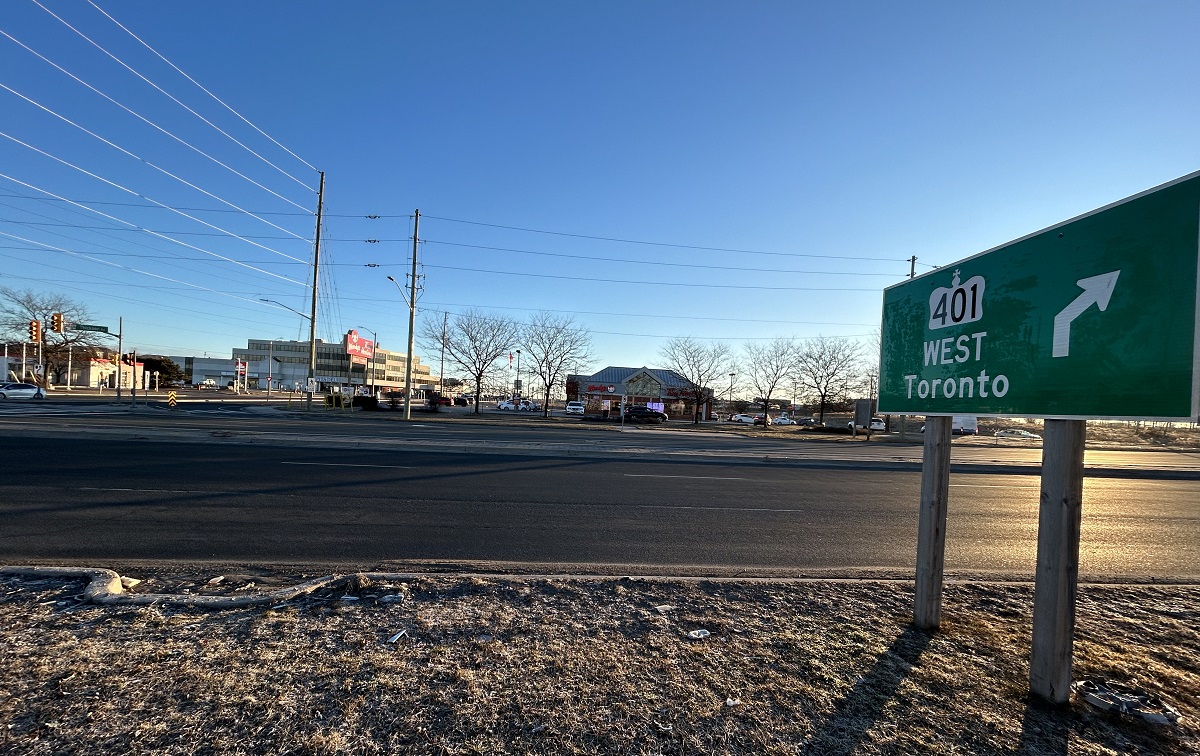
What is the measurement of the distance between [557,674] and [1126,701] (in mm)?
3048

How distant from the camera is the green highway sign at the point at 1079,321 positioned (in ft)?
7.84

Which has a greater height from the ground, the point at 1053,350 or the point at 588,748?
the point at 1053,350

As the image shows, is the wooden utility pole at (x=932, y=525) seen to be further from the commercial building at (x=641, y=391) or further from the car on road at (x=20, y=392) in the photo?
the car on road at (x=20, y=392)

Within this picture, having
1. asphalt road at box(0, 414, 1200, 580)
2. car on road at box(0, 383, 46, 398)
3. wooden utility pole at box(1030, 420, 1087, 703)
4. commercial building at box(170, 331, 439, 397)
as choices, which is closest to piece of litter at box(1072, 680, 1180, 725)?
wooden utility pole at box(1030, 420, 1087, 703)

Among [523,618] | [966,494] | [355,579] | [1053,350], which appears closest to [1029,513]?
[966,494]

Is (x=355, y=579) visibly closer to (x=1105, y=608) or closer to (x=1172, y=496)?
(x=1105, y=608)

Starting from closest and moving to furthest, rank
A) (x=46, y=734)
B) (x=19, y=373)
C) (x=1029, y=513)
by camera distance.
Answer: (x=46, y=734), (x=1029, y=513), (x=19, y=373)

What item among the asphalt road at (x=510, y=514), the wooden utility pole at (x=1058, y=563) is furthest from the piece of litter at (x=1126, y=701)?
the asphalt road at (x=510, y=514)

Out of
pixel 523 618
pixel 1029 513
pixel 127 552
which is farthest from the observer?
pixel 1029 513

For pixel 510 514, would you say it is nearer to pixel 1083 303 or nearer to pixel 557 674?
pixel 557 674

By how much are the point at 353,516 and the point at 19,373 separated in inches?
3618

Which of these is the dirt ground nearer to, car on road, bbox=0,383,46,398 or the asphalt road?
the asphalt road

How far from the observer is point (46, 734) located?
230 centimetres

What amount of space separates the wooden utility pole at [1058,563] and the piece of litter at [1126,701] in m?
0.20
